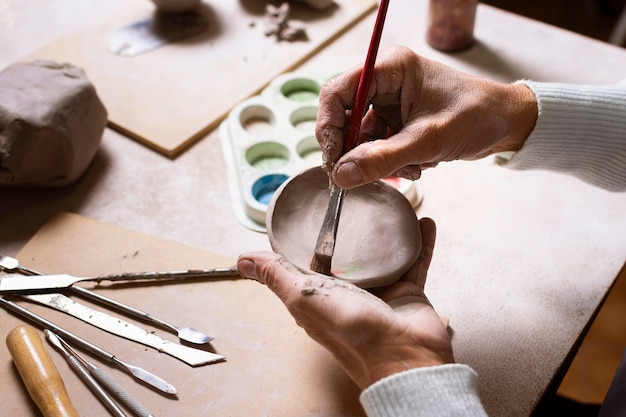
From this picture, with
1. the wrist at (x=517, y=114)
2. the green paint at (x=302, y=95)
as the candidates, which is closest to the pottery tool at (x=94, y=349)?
the wrist at (x=517, y=114)

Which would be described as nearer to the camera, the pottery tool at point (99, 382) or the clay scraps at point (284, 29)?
the pottery tool at point (99, 382)

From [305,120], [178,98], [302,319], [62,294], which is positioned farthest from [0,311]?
[305,120]

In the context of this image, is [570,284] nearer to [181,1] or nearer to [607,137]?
[607,137]

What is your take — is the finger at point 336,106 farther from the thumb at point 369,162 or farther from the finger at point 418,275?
the finger at point 418,275

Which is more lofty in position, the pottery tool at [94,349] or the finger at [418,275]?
the finger at [418,275]

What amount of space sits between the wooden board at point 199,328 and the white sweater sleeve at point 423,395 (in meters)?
0.17

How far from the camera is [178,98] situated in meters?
1.60

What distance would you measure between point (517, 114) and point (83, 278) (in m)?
0.91

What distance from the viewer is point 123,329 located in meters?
1.08

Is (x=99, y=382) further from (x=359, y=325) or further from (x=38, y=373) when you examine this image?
(x=359, y=325)

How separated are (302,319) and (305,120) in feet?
2.62

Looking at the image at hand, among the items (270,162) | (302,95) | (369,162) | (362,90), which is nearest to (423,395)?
Result: (369,162)

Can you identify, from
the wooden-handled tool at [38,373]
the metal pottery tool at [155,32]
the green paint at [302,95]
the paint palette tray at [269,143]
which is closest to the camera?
the wooden-handled tool at [38,373]

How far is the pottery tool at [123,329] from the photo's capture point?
1.04 metres
